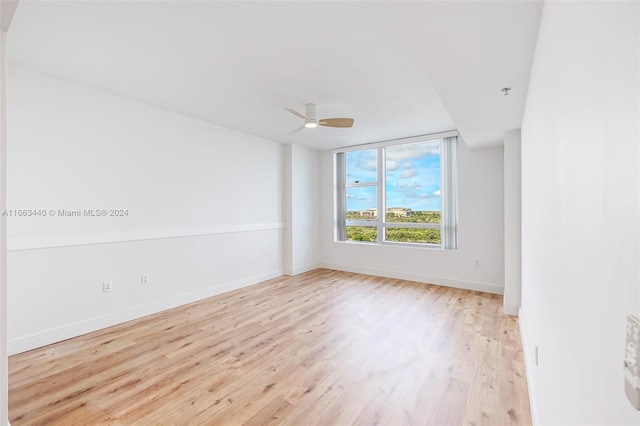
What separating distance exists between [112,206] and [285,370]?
253 cm

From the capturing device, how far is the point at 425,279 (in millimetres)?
4805

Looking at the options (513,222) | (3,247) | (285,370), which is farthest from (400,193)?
(3,247)

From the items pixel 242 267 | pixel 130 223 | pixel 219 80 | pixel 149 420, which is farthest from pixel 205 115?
pixel 149 420

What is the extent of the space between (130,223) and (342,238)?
372 centimetres

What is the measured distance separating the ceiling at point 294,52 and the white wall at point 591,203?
21.7 inches

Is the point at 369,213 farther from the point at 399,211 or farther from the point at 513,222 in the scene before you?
the point at 513,222

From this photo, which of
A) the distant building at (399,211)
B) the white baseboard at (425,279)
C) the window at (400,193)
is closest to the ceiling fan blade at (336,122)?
the window at (400,193)

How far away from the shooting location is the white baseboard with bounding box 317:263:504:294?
427 centimetres

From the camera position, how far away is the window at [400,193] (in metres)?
4.74

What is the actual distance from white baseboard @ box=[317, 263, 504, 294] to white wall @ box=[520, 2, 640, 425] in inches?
132

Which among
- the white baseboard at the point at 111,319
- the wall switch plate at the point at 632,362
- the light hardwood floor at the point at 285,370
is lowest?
the light hardwood floor at the point at 285,370

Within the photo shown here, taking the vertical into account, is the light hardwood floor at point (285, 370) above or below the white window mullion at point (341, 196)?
below

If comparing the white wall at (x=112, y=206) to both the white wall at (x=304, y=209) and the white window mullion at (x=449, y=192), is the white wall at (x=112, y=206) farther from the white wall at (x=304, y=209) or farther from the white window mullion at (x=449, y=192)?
the white window mullion at (x=449, y=192)

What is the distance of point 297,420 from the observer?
1.74 m
